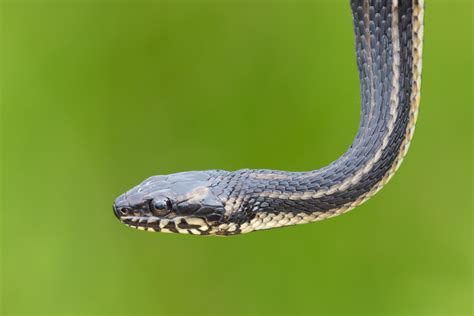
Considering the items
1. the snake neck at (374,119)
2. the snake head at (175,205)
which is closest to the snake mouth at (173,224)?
the snake head at (175,205)

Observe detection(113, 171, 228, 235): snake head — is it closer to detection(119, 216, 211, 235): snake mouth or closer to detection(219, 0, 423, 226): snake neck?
detection(119, 216, 211, 235): snake mouth

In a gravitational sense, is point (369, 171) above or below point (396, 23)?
below

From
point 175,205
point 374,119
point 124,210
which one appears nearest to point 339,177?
point 374,119

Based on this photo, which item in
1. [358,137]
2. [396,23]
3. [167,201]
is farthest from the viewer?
[167,201]

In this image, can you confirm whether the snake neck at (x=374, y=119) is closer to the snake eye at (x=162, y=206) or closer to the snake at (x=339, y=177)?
the snake at (x=339, y=177)

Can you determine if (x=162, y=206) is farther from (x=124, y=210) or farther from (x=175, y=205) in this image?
(x=124, y=210)

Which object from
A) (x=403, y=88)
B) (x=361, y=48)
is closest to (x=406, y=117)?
(x=403, y=88)

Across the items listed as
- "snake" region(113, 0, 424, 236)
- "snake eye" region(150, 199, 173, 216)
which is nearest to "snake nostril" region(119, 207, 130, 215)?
"snake" region(113, 0, 424, 236)

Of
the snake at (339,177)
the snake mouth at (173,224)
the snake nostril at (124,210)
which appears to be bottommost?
the snake mouth at (173,224)

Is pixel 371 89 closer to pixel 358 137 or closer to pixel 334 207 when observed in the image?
pixel 358 137
